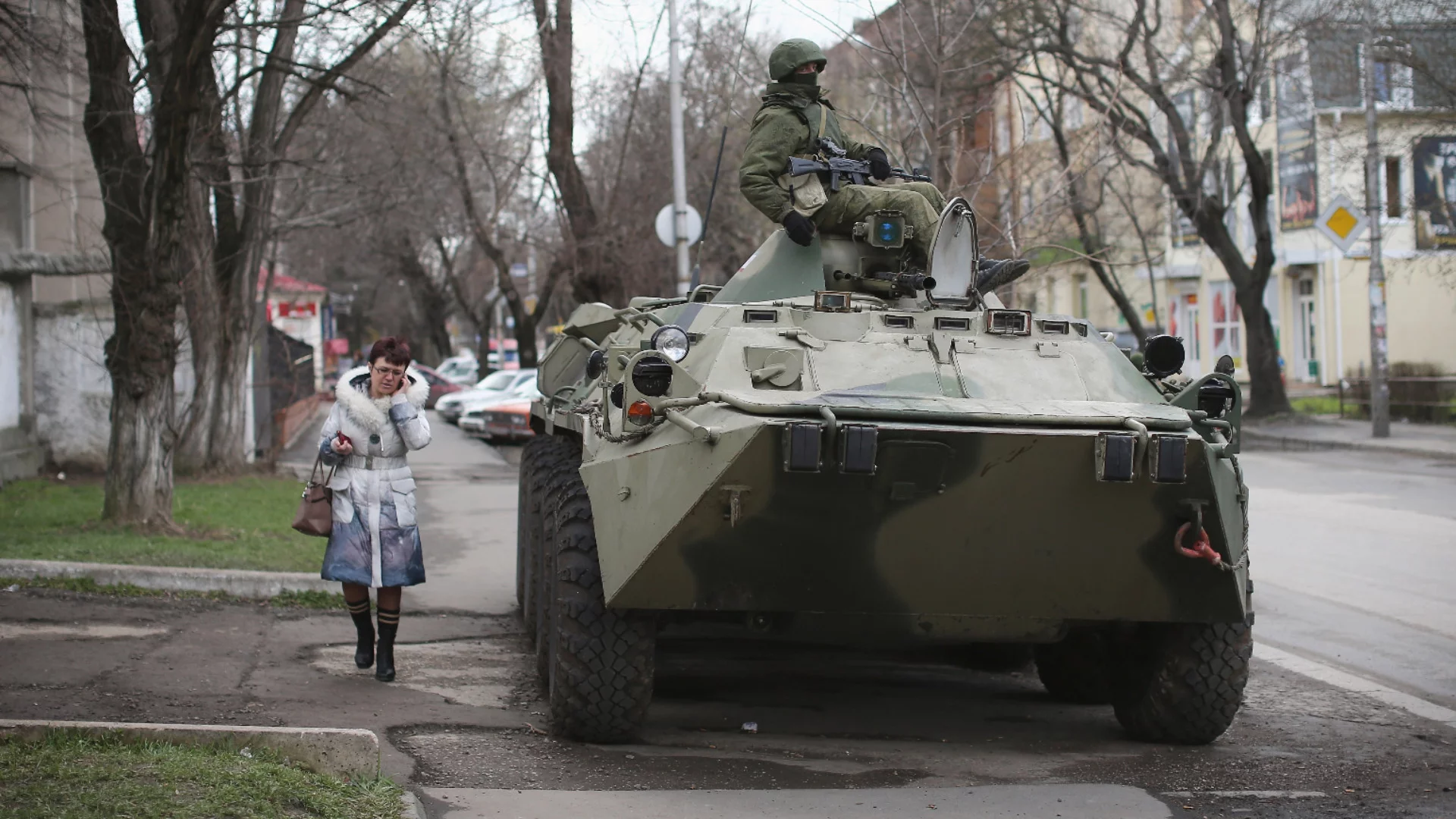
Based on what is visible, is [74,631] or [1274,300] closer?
[74,631]

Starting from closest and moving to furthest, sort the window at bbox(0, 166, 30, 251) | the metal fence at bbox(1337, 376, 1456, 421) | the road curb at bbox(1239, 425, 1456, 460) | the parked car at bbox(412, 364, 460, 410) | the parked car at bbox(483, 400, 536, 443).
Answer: the window at bbox(0, 166, 30, 251)
the road curb at bbox(1239, 425, 1456, 460)
the metal fence at bbox(1337, 376, 1456, 421)
the parked car at bbox(483, 400, 536, 443)
the parked car at bbox(412, 364, 460, 410)

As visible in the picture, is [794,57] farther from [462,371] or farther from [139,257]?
[462,371]

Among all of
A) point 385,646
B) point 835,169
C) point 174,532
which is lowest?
point 385,646

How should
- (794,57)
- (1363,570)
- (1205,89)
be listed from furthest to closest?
(1205,89), (1363,570), (794,57)

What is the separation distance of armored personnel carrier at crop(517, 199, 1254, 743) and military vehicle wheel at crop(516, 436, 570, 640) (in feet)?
4.30

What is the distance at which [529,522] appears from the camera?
29.7ft

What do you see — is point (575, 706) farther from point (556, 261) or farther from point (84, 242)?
Answer: point (556, 261)

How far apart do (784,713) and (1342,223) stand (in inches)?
666

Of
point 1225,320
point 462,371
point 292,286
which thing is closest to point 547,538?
point 1225,320

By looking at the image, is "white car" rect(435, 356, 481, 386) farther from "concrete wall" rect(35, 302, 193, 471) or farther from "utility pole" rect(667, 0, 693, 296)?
"concrete wall" rect(35, 302, 193, 471)

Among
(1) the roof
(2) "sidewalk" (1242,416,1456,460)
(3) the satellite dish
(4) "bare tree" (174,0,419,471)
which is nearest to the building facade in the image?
(2) "sidewalk" (1242,416,1456,460)

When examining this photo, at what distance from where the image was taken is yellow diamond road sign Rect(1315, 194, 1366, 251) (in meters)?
21.8

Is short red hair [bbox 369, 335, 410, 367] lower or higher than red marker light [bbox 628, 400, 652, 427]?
higher

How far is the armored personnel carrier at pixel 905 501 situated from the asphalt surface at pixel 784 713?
42 centimetres
